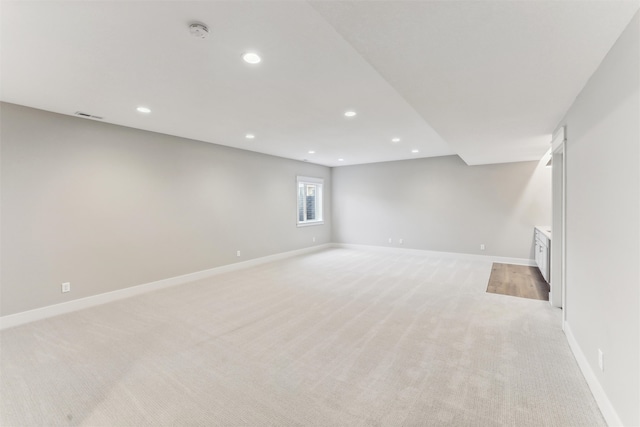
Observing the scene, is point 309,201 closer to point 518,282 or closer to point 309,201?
point 309,201

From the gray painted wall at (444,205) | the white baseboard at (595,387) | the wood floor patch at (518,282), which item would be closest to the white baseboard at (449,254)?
the gray painted wall at (444,205)

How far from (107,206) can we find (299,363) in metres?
3.63

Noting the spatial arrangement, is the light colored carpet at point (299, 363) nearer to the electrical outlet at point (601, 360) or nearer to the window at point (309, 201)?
the electrical outlet at point (601, 360)

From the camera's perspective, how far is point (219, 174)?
5.54 meters

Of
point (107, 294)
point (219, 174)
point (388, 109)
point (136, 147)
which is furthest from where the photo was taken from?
point (219, 174)

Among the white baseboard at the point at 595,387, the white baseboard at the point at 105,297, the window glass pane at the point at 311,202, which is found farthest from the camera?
the window glass pane at the point at 311,202

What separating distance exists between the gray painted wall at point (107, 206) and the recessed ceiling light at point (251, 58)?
3.05m

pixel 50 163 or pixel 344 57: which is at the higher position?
pixel 344 57

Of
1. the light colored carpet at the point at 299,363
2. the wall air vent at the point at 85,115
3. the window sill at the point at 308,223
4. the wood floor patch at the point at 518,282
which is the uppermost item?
the wall air vent at the point at 85,115

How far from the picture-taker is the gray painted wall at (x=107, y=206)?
10.8 feet

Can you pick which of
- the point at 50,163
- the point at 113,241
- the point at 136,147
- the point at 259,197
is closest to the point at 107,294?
the point at 113,241

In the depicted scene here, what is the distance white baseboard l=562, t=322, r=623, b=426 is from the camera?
1.62 meters

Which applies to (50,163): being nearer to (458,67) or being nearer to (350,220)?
(458,67)

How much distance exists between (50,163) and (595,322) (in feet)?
18.9
